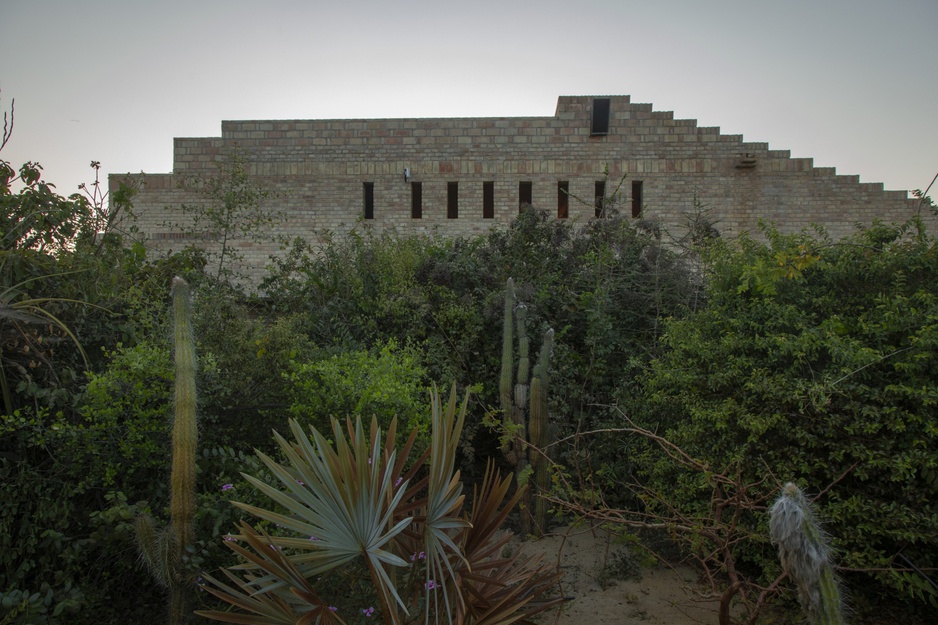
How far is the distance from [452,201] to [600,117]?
370cm

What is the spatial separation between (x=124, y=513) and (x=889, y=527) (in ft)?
17.0

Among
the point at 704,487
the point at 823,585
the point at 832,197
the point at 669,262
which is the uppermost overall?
the point at 832,197

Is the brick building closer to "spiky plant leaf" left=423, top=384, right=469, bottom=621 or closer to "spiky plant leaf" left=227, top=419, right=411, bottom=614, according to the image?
"spiky plant leaf" left=423, top=384, right=469, bottom=621

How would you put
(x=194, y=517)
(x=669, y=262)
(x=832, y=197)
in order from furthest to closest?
(x=832, y=197)
(x=669, y=262)
(x=194, y=517)

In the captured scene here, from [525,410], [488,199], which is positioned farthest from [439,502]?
[488,199]

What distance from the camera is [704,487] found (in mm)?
5164

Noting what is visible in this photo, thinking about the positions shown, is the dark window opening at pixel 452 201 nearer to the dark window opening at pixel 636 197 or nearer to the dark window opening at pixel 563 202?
the dark window opening at pixel 563 202

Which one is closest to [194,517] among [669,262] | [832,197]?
[669,262]

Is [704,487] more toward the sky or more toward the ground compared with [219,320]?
more toward the ground

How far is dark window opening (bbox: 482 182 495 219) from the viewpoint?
1379 cm

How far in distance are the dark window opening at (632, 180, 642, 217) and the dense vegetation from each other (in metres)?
6.98

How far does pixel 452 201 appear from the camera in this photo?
14055 millimetres

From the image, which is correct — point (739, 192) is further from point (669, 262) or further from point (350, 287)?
point (350, 287)

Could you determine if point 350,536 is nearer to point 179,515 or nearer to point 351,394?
point 179,515
